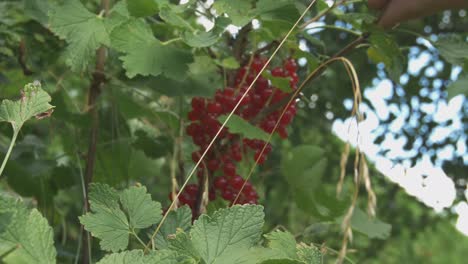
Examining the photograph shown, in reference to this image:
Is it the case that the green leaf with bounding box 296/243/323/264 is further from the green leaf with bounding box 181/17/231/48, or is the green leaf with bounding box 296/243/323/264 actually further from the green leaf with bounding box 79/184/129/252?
the green leaf with bounding box 181/17/231/48

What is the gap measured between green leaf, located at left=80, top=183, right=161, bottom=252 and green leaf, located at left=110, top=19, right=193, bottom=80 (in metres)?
0.22

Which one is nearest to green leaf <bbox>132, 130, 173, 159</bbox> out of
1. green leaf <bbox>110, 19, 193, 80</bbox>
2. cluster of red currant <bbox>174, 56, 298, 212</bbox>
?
cluster of red currant <bbox>174, 56, 298, 212</bbox>

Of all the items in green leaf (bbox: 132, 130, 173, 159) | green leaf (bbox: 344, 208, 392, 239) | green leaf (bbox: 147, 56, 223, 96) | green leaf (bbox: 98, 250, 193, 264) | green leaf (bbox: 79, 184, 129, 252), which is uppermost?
green leaf (bbox: 98, 250, 193, 264)

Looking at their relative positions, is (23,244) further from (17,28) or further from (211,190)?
(17,28)

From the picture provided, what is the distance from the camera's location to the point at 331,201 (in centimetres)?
96

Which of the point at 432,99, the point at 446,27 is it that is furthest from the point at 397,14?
the point at 446,27

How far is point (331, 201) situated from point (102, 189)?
46 cm

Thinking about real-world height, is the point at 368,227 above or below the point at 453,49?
below

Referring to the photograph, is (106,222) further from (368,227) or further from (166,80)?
(368,227)

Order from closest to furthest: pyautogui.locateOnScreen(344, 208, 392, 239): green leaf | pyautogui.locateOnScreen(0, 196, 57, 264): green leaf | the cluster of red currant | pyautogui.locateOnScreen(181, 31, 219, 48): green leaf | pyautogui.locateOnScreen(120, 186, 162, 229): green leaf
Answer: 1. pyautogui.locateOnScreen(0, 196, 57, 264): green leaf
2. pyautogui.locateOnScreen(120, 186, 162, 229): green leaf
3. pyautogui.locateOnScreen(181, 31, 219, 48): green leaf
4. the cluster of red currant
5. pyautogui.locateOnScreen(344, 208, 392, 239): green leaf

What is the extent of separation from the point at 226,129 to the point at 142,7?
17 centimetres

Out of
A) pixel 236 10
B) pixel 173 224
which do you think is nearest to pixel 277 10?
pixel 236 10

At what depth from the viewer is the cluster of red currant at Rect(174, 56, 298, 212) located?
84cm

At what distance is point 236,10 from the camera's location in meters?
0.76
